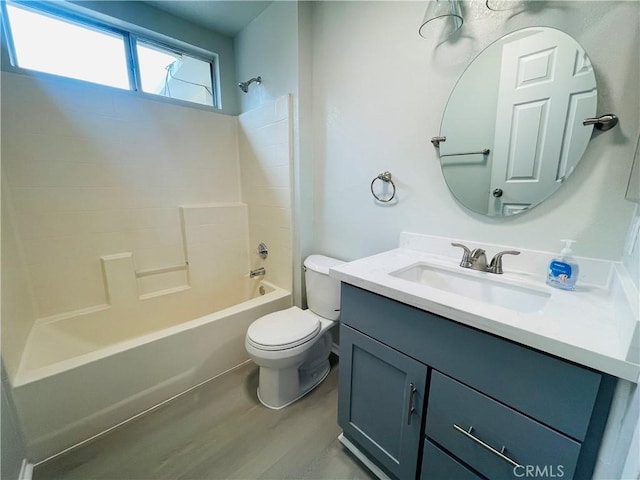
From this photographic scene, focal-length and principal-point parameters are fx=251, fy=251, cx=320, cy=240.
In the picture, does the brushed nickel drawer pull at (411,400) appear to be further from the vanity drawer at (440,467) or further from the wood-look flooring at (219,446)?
the wood-look flooring at (219,446)

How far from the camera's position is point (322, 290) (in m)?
1.56

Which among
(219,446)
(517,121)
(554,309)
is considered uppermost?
(517,121)

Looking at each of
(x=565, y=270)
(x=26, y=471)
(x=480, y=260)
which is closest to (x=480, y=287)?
(x=480, y=260)

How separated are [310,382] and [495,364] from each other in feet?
3.90

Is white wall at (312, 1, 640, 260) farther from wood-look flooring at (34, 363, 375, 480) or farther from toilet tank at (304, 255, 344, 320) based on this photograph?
wood-look flooring at (34, 363, 375, 480)

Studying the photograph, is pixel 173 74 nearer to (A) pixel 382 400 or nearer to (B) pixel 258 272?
(B) pixel 258 272

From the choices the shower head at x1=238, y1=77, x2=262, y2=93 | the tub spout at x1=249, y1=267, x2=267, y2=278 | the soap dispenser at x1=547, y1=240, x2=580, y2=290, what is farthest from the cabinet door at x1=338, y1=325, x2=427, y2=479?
the shower head at x1=238, y1=77, x2=262, y2=93

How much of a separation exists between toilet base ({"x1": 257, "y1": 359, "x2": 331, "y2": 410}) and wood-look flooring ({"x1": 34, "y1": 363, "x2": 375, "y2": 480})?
0.02 metres

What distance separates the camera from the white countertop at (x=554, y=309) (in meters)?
0.52

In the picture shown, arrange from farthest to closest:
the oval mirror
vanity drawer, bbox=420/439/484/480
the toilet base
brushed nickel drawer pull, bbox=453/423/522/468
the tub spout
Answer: the tub spout
the toilet base
the oval mirror
vanity drawer, bbox=420/439/484/480
brushed nickel drawer pull, bbox=453/423/522/468

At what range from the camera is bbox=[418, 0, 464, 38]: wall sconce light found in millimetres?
1034

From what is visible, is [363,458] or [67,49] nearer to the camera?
[363,458]

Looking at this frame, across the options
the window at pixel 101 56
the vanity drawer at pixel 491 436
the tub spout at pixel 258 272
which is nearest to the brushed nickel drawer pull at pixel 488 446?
the vanity drawer at pixel 491 436

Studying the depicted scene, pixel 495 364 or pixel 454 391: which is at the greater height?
pixel 495 364
